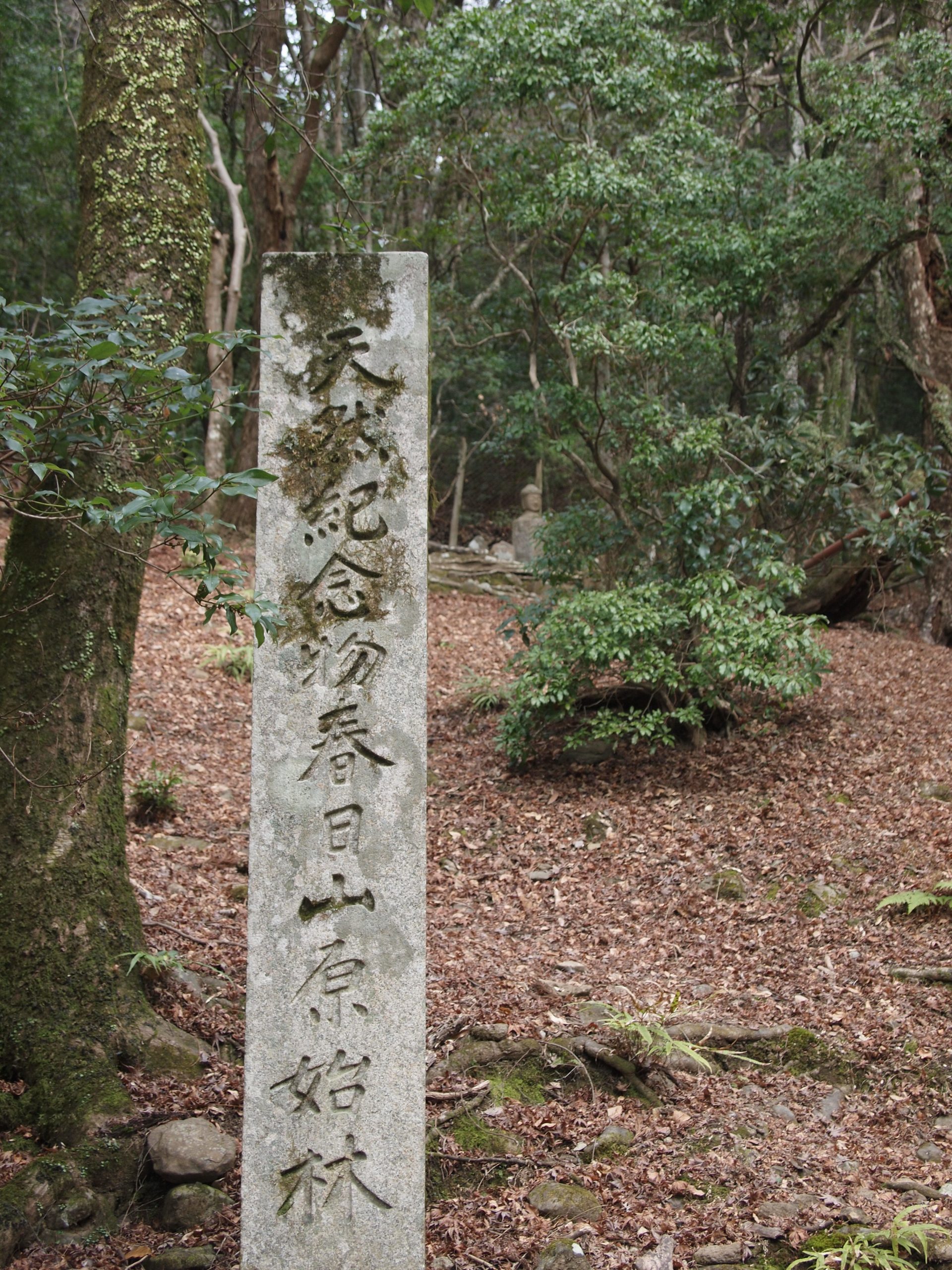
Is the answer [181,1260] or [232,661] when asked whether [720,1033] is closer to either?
[181,1260]

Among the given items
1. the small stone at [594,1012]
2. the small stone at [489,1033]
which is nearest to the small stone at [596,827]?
the small stone at [594,1012]

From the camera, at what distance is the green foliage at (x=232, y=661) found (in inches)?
364

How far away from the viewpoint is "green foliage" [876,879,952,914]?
5.31 meters

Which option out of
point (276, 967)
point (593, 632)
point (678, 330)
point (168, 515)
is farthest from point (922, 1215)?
point (678, 330)

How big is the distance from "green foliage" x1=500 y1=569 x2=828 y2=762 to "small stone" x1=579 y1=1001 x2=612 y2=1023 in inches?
108

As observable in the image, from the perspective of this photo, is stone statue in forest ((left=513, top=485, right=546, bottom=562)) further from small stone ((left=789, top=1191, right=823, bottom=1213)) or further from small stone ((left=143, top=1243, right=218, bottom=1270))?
small stone ((left=143, top=1243, right=218, bottom=1270))

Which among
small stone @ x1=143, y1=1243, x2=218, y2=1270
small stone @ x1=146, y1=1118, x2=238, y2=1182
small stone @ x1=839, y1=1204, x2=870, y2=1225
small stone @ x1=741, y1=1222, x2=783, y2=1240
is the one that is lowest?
small stone @ x1=741, y1=1222, x2=783, y2=1240

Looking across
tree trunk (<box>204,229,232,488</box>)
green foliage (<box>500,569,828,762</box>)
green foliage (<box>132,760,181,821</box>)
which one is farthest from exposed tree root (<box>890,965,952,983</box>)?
tree trunk (<box>204,229,232,488</box>)

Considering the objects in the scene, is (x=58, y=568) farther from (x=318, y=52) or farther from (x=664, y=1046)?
(x=318, y=52)

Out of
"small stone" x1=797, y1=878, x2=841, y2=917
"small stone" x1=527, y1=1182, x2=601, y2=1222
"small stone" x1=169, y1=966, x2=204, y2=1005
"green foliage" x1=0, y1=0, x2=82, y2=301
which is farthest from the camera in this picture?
"green foliage" x1=0, y1=0, x2=82, y2=301

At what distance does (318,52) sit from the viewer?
33.2 feet

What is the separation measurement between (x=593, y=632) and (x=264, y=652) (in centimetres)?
439

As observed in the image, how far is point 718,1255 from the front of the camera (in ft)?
10.7

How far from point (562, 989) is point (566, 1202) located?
55.3 inches
